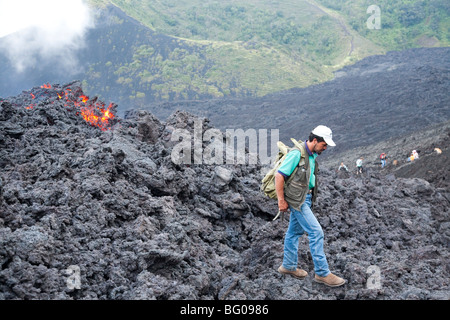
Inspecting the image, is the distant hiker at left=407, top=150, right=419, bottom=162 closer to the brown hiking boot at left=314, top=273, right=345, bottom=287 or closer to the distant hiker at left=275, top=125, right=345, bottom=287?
the brown hiking boot at left=314, top=273, right=345, bottom=287

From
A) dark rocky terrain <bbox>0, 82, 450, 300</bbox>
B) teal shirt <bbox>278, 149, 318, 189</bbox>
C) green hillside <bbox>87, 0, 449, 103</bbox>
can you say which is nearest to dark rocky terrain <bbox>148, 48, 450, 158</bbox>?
green hillside <bbox>87, 0, 449, 103</bbox>

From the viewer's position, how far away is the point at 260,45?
48.8m

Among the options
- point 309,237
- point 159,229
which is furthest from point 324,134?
point 159,229

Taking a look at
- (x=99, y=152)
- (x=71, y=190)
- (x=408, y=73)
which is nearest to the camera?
(x=71, y=190)

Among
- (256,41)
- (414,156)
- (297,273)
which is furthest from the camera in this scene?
(256,41)

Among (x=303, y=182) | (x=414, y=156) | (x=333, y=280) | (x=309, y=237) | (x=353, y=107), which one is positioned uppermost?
(x=353, y=107)

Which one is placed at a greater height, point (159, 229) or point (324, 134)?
point (324, 134)

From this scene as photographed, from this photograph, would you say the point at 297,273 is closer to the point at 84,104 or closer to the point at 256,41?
the point at 84,104

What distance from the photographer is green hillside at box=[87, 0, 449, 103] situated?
42906 mm

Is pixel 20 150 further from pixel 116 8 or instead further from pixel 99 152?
pixel 116 8

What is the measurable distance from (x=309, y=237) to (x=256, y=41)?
158ft

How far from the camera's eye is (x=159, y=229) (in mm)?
5668
